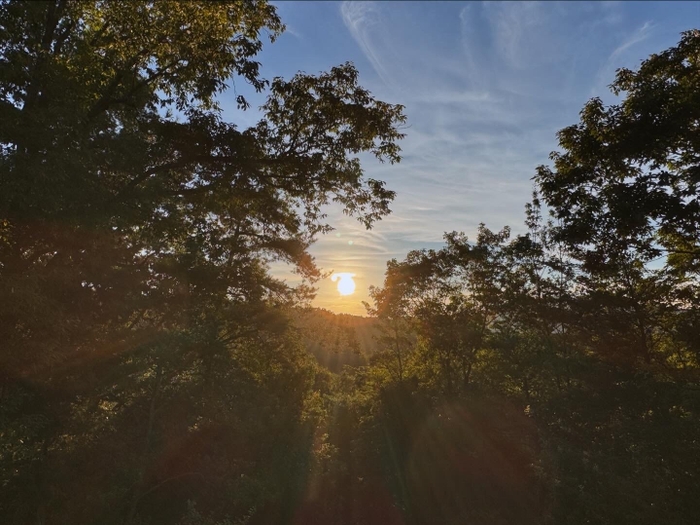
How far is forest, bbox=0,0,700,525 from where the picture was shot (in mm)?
6992

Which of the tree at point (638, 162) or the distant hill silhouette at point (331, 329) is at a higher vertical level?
the tree at point (638, 162)

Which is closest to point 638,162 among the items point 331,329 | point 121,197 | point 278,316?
point 121,197

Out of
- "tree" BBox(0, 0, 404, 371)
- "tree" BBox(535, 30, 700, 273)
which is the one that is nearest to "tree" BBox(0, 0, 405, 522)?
"tree" BBox(0, 0, 404, 371)

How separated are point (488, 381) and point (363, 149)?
15.5 meters

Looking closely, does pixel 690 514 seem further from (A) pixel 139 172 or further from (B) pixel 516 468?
(A) pixel 139 172

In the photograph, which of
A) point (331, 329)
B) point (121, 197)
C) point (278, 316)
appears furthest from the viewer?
point (331, 329)

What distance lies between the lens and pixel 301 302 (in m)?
19.5

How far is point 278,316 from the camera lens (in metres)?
19.5

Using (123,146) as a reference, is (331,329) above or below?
below

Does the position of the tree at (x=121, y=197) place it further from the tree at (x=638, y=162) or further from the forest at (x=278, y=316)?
the tree at (x=638, y=162)

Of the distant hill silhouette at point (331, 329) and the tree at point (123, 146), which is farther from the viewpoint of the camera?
the distant hill silhouette at point (331, 329)

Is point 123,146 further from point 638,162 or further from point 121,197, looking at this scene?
point 638,162

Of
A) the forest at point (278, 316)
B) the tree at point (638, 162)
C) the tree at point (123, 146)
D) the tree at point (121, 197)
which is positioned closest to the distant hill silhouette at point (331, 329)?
the forest at point (278, 316)

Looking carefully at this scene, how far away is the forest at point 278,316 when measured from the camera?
22.9 feet
